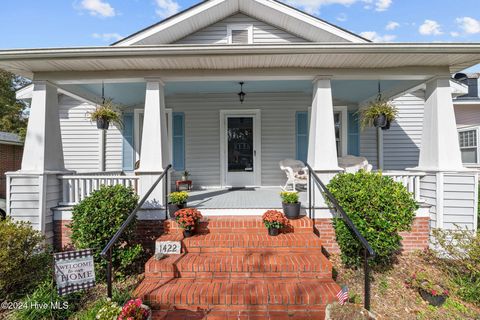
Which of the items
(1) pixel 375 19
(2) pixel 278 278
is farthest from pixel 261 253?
(1) pixel 375 19

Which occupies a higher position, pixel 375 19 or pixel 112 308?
pixel 375 19

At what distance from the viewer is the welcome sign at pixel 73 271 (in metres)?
2.55

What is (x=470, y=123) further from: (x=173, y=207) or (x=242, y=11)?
(x=173, y=207)

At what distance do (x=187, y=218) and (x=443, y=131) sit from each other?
459cm

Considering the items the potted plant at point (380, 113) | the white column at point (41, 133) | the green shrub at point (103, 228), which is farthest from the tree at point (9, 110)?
the potted plant at point (380, 113)

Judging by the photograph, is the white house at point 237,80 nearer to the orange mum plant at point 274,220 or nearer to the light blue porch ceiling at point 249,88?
the light blue porch ceiling at point 249,88

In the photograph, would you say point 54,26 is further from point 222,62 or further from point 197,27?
point 222,62

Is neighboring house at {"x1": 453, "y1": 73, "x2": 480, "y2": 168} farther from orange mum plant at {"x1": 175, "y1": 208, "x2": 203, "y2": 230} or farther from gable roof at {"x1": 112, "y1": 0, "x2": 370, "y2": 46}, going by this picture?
orange mum plant at {"x1": 175, "y1": 208, "x2": 203, "y2": 230}

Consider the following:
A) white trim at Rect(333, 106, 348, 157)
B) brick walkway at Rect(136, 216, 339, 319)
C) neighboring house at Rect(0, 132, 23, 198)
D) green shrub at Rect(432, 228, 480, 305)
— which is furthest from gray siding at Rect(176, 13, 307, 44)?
neighboring house at Rect(0, 132, 23, 198)

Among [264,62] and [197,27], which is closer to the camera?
[264,62]

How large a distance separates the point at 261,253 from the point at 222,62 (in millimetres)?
3161

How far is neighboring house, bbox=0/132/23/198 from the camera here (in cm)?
1018

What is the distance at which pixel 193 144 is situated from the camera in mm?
6852

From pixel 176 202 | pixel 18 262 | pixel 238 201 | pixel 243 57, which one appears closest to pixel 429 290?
pixel 238 201
